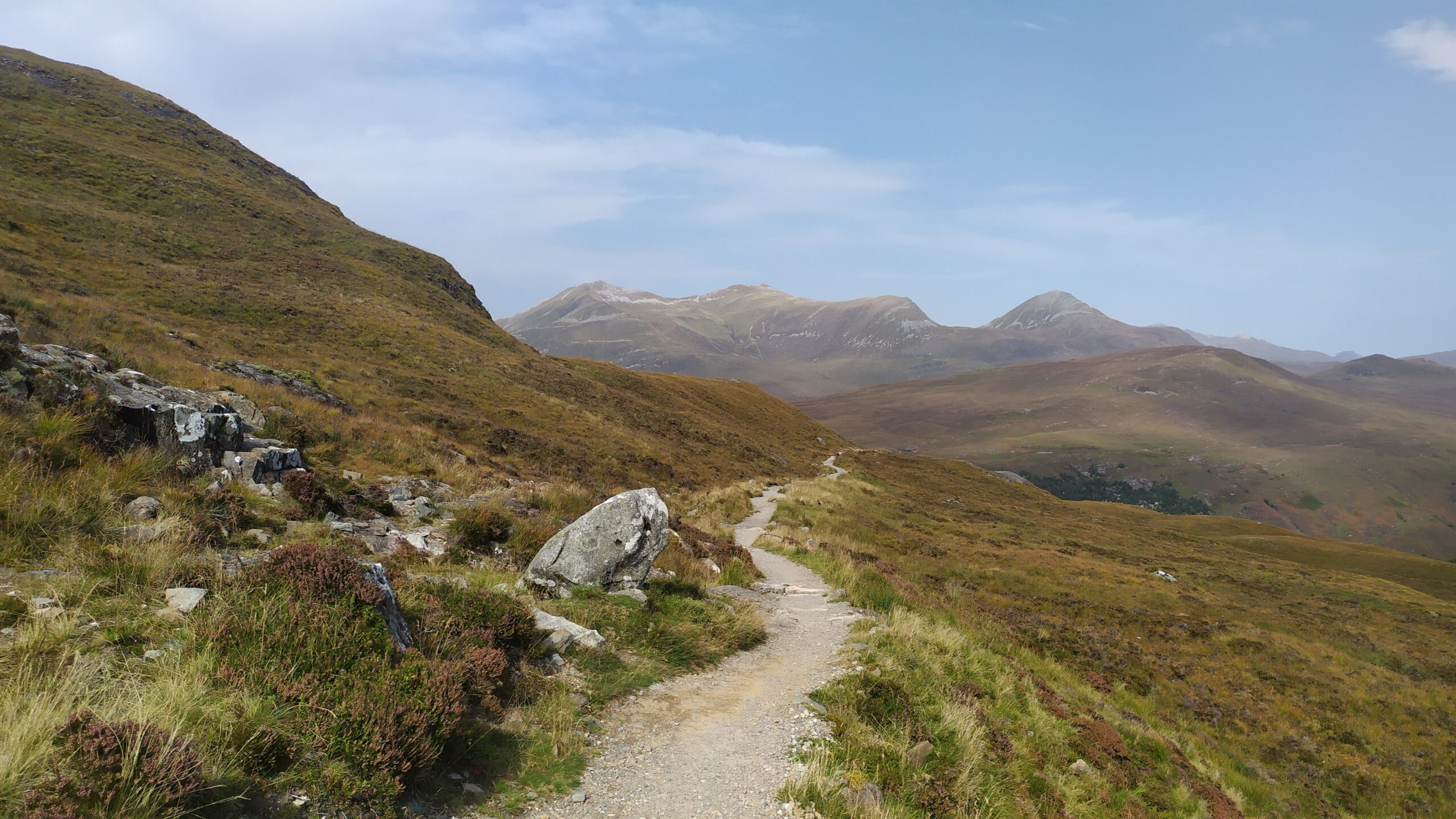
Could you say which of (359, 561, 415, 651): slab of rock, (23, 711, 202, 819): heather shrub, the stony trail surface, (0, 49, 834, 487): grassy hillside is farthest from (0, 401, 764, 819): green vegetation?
(0, 49, 834, 487): grassy hillside

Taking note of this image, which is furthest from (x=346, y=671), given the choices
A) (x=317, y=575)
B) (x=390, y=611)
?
(x=317, y=575)

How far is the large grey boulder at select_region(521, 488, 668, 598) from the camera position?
11.6 meters

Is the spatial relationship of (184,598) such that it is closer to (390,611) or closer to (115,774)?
(390,611)

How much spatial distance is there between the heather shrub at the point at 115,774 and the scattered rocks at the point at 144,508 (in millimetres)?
5697

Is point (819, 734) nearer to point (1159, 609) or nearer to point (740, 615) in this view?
point (740, 615)

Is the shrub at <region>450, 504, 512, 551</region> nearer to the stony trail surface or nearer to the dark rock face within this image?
the stony trail surface

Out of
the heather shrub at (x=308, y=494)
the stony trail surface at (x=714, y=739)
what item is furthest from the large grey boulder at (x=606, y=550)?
the heather shrub at (x=308, y=494)

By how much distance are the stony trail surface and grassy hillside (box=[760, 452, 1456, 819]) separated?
2.00 ft

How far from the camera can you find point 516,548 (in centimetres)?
1295

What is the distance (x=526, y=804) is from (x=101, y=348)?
768 inches

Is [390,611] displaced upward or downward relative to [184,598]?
downward

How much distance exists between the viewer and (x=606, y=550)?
12141 mm

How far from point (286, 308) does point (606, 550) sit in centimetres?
4714

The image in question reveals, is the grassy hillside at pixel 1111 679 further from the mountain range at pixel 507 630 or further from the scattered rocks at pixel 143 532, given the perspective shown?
the scattered rocks at pixel 143 532
